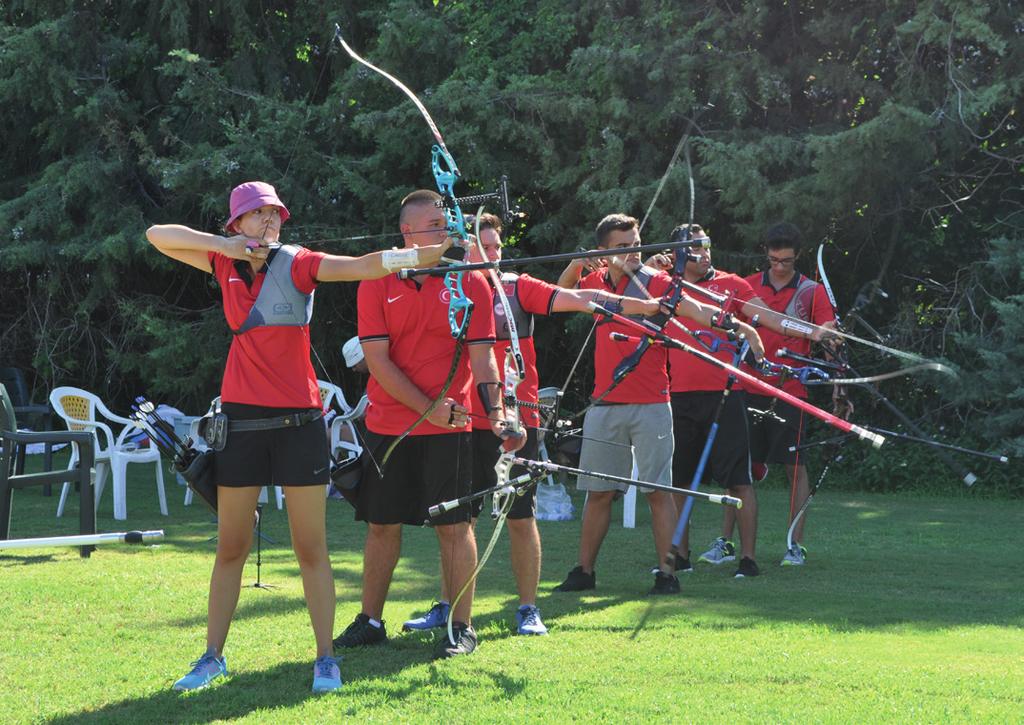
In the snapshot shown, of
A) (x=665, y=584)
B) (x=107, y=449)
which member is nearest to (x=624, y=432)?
(x=665, y=584)

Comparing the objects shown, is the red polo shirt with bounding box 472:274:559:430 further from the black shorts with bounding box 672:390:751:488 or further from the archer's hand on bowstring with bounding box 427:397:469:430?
the black shorts with bounding box 672:390:751:488

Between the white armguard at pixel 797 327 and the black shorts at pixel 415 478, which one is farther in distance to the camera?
the white armguard at pixel 797 327

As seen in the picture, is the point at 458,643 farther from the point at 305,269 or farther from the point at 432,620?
the point at 305,269

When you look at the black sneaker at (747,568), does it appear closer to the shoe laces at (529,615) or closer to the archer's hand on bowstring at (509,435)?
the shoe laces at (529,615)

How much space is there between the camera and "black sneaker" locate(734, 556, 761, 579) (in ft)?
22.5

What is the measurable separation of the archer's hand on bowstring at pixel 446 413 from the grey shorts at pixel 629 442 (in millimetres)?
1492

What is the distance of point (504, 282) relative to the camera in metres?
5.55

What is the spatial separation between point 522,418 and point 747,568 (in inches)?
73.9

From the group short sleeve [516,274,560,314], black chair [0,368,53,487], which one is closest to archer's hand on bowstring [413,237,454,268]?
short sleeve [516,274,560,314]

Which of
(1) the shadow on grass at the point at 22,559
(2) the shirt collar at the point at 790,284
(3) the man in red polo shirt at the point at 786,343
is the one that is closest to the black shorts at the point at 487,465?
(3) the man in red polo shirt at the point at 786,343

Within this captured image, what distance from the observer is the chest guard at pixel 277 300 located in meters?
4.38

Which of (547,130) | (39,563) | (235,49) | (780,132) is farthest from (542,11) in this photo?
(39,563)

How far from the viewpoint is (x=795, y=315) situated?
7090 mm

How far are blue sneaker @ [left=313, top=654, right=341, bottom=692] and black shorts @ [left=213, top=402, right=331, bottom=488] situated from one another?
24.0 inches
